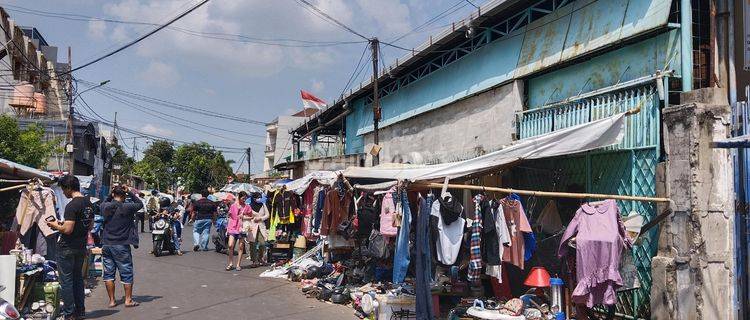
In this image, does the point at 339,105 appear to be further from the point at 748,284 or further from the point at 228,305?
the point at 748,284

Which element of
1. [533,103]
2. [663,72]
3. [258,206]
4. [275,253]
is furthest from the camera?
[275,253]

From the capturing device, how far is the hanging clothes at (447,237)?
712cm

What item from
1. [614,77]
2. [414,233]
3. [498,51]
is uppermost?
[498,51]

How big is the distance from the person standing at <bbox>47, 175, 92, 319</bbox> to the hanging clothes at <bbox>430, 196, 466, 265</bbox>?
461 centimetres

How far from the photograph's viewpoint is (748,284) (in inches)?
256

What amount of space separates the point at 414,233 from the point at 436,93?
8491mm

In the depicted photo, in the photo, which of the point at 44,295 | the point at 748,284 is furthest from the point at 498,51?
the point at 44,295

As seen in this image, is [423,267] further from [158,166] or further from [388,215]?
[158,166]

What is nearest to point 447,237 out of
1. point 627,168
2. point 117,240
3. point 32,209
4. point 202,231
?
point 627,168

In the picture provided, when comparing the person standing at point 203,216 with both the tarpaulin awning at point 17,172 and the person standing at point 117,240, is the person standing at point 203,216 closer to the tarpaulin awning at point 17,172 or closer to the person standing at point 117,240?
the tarpaulin awning at point 17,172

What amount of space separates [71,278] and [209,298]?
248 centimetres

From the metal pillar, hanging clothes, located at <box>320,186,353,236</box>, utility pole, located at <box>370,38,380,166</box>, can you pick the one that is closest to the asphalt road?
hanging clothes, located at <box>320,186,353,236</box>

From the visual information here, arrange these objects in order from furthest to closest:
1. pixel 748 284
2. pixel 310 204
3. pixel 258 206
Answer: pixel 258 206
pixel 310 204
pixel 748 284

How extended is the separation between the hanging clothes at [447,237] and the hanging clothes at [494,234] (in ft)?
1.06
